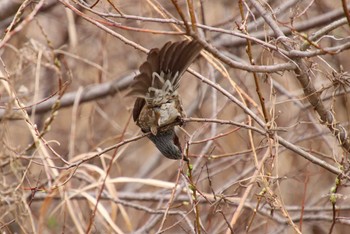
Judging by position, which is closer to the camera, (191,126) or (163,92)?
(163,92)

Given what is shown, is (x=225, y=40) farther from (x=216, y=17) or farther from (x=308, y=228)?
(x=308, y=228)

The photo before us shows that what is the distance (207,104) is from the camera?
17.9 ft

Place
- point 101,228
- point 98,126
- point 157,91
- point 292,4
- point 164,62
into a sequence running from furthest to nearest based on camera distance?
1. point 98,126
2. point 101,228
3. point 292,4
4. point 157,91
5. point 164,62

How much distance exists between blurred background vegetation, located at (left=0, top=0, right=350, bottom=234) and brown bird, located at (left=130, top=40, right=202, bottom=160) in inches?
3.4

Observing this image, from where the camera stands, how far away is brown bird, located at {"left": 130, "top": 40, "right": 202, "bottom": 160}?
8.03 feet

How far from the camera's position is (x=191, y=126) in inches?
206

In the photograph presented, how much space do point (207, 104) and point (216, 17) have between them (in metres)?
0.72

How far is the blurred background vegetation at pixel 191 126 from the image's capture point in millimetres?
2506

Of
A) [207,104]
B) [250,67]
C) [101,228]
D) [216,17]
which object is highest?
[216,17]

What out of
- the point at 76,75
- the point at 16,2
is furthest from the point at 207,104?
the point at 16,2

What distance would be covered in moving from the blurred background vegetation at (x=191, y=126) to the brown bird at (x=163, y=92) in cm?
9

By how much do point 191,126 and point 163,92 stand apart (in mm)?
2543

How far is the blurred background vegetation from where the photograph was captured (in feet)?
8.22

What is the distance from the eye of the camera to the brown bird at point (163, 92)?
8.03 feet
